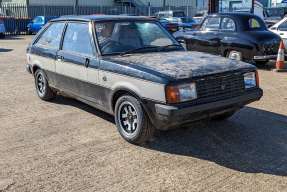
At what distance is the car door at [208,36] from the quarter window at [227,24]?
181 millimetres

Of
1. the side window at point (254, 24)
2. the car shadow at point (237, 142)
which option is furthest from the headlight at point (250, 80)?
the side window at point (254, 24)

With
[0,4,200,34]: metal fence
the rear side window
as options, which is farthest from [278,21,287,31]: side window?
[0,4,200,34]: metal fence

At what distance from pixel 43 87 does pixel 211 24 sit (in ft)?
→ 20.7

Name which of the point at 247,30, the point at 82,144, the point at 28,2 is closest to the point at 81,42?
the point at 82,144

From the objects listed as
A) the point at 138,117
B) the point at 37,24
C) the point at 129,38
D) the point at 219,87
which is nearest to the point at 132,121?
the point at 138,117

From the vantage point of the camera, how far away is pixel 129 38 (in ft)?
19.3

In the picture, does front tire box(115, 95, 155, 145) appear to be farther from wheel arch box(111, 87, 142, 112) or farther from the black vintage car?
the black vintage car

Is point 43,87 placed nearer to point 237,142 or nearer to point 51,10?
point 237,142

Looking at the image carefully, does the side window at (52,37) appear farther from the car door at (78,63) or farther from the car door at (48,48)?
the car door at (78,63)

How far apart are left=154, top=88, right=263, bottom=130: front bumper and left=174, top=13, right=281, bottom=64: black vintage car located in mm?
6166

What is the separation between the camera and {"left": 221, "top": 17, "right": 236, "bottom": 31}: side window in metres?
11.3

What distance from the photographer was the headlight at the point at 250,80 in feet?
17.2

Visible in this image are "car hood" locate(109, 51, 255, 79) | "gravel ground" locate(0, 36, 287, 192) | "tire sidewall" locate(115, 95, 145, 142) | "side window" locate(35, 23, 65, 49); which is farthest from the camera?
"side window" locate(35, 23, 65, 49)

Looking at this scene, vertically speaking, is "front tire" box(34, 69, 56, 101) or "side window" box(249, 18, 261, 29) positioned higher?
"side window" box(249, 18, 261, 29)
